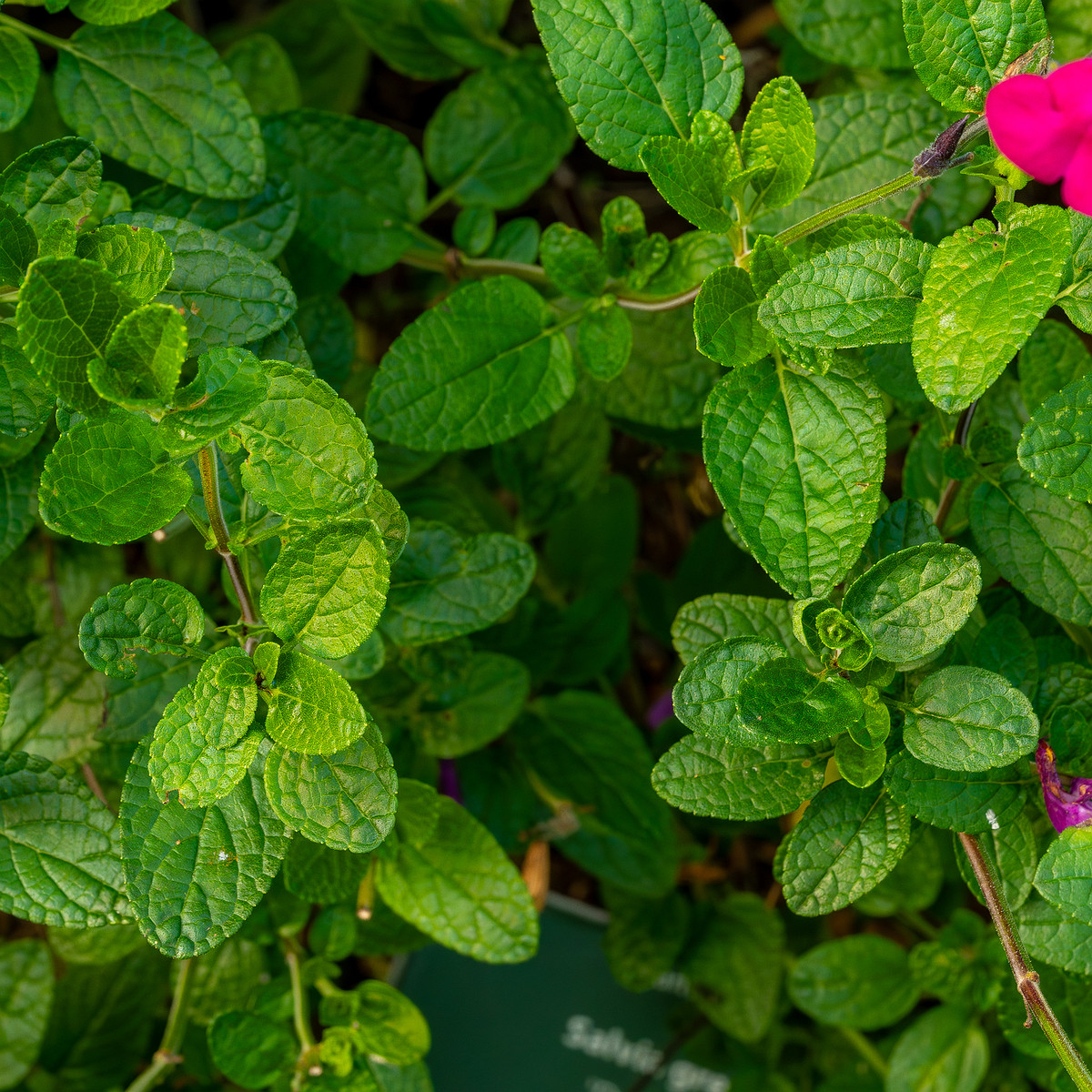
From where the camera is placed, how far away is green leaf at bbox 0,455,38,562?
38.6 inches

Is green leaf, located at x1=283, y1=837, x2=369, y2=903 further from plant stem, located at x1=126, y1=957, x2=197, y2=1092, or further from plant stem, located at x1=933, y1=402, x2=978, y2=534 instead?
plant stem, located at x1=933, y1=402, x2=978, y2=534

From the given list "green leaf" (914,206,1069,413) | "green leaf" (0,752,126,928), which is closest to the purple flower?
Result: "green leaf" (914,206,1069,413)

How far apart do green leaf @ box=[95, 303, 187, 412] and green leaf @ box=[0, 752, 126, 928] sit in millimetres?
405

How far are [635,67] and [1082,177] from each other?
397 millimetres

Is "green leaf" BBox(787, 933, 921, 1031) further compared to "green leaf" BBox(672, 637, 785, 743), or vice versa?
"green leaf" BBox(787, 933, 921, 1031)

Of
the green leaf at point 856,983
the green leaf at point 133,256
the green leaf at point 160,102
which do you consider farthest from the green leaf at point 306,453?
the green leaf at point 856,983

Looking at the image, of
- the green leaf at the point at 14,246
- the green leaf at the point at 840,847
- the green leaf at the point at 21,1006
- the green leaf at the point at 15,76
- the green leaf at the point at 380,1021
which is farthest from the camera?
the green leaf at the point at 21,1006

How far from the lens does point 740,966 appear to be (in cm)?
152

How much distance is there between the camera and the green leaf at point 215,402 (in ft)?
2.23

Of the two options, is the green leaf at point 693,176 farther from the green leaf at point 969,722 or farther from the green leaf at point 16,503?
the green leaf at point 16,503

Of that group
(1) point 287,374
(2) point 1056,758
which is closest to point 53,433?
(1) point 287,374

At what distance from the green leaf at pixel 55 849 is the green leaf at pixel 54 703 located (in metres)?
0.14

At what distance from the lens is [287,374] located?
0.76 metres

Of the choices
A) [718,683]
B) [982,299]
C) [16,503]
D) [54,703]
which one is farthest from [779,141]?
[54,703]
